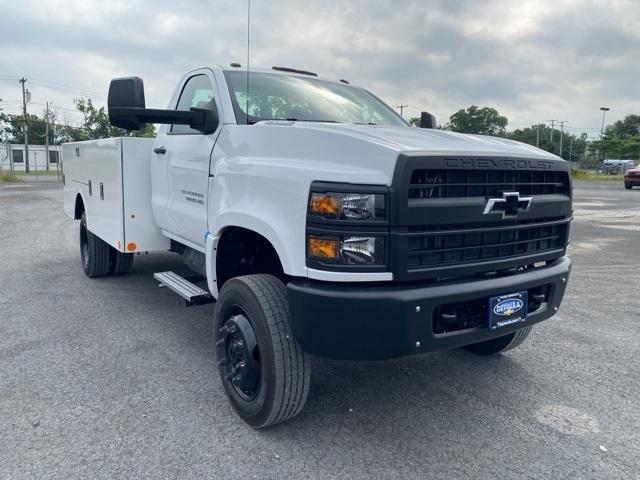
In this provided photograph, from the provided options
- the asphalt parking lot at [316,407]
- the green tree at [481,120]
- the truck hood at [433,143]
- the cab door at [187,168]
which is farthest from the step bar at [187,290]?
the green tree at [481,120]

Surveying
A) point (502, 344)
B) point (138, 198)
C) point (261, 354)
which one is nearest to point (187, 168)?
point (138, 198)

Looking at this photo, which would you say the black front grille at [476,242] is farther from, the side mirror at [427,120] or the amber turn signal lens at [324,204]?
the side mirror at [427,120]

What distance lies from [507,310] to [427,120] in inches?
95.7

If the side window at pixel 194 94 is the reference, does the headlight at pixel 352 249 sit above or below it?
below

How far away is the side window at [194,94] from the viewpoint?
13.1ft

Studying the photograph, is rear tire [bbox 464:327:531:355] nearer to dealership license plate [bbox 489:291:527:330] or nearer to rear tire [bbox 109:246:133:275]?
dealership license plate [bbox 489:291:527:330]

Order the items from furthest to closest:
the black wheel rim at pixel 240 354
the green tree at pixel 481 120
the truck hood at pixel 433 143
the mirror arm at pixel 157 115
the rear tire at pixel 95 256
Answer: the green tree at pixel 481 120 → the rear tire at pixel 95 256 → the mirror arm at pixel 157 115 → the black wheel rim at pixel 240 354 → the truck hood at pixel 433 143

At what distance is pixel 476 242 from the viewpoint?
8.77 feet

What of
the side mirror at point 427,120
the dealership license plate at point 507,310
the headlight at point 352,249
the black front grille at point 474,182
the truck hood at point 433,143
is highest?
the side mirror at point 427,120

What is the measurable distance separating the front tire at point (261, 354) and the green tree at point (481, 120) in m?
53.7

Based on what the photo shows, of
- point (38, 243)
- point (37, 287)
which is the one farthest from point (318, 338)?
point (38, 243)

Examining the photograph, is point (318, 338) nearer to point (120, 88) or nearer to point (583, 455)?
point (583, 455)

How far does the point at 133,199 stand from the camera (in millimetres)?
4715

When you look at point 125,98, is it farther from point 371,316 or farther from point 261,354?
point 371,316
